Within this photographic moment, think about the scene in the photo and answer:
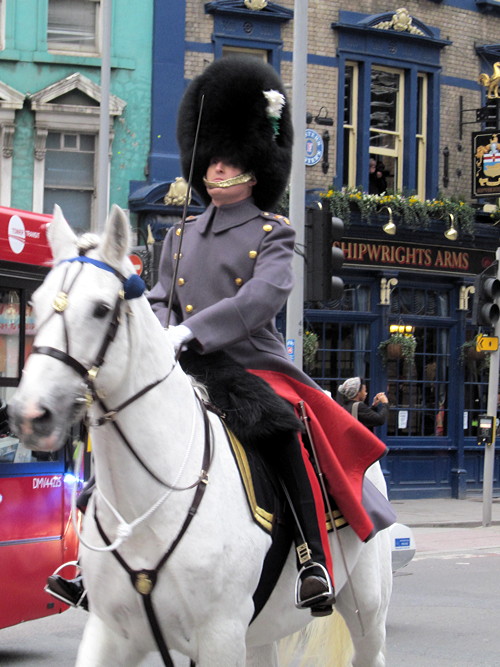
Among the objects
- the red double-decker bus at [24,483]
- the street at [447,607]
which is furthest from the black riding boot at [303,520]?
the street at [447,607]

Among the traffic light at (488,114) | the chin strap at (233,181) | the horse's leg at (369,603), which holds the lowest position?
the horse's leg at (369,603)

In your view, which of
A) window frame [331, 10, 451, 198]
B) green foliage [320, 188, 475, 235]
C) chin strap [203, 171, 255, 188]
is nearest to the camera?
chin strap [203, 171, 255, 188]

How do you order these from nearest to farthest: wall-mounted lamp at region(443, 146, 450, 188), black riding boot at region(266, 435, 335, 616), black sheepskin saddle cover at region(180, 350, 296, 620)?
black sheepskin saddle cover at region(180, 350, 296, 620) < black riding boot at region(266, 435, 335, 616) < wall-mounted lamp at region(443, 146, 450, 188)

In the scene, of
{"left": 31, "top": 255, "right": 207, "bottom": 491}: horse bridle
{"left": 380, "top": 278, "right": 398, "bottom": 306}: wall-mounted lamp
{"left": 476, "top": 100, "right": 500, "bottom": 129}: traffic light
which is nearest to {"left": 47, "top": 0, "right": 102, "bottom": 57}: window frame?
{"left": 380, "top": 278, "right": 398, "bottom": 306}: wall-mounted lamp

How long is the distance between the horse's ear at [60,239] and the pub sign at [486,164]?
60.7ft

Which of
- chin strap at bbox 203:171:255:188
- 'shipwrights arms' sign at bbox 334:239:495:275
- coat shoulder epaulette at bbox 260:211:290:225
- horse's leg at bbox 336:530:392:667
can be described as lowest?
horse's leg at bbox 336:530:392:667

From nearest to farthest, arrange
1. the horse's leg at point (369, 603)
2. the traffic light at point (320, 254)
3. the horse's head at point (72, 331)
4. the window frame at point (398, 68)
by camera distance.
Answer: the horse's head at point (72, 331) → the horse's leg at point (369, 603) → the traffic light at point (320, 254) → the window frame at point (398, 68)

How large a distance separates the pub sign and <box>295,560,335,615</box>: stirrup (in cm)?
1789

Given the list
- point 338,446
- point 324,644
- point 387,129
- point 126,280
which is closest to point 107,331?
point 126,280

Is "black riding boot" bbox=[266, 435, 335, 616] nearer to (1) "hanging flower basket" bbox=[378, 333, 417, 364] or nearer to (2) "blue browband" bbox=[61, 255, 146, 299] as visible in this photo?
(2) "blue browband" bbox=[61, 255, 146, 299]

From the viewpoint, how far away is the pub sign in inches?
856

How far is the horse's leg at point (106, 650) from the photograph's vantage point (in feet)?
13.8

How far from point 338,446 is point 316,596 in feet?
2.86

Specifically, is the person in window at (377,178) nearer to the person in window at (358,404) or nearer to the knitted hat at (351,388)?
the person in window at (358,404)
